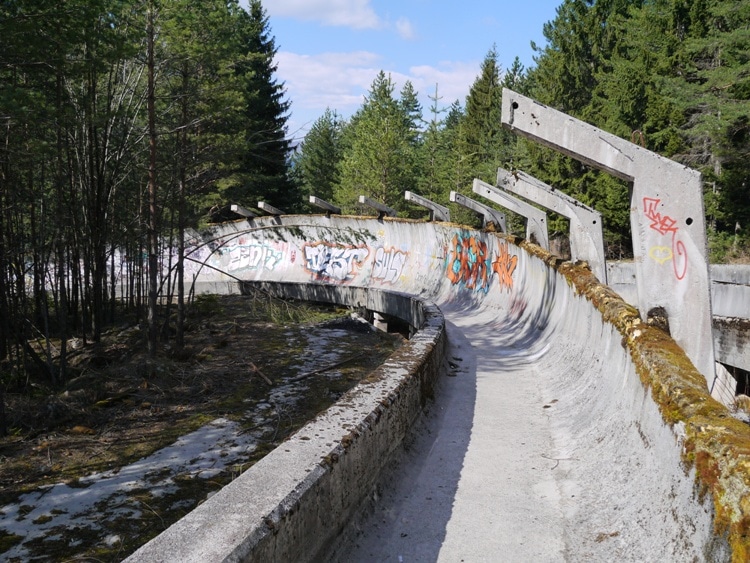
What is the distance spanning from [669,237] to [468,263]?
38.4 ft

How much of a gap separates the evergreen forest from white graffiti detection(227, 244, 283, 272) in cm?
286

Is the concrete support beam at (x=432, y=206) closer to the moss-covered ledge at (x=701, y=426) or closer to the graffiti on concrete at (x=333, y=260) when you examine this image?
the graffiti on concrete at (x=333, y=260)

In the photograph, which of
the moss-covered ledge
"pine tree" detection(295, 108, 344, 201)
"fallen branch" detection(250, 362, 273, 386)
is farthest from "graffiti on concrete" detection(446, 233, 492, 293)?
"pine tree" detection(295, 108, 344, 201)

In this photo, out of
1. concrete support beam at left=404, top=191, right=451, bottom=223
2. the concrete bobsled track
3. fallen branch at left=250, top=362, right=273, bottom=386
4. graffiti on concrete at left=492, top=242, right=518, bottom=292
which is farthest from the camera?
concrete support beam at left=404, top=191, right=451, bottom=223

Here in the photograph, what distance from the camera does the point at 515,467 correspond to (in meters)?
4.72

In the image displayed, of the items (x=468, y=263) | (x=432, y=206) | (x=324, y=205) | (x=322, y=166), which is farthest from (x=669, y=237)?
(x=322, y=166)

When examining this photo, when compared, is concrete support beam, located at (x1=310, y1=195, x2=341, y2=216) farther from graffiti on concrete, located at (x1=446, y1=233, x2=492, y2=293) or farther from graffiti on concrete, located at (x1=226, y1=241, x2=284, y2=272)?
graffiti on concrete, located at (x1=446, y1=233, x2=492, y2=293)

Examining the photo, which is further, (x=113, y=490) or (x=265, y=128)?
(x=265, y=128)

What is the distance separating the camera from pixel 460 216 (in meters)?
42.4

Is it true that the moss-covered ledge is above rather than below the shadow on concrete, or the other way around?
above

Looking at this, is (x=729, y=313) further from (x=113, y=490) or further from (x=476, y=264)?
(x=113, y=490)

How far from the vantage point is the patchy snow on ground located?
569cm

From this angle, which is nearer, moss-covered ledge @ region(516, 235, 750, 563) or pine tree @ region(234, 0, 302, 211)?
moss-covered ledge @ region(516, 235, 750, 563)

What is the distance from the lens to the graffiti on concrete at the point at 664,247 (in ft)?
15.5
